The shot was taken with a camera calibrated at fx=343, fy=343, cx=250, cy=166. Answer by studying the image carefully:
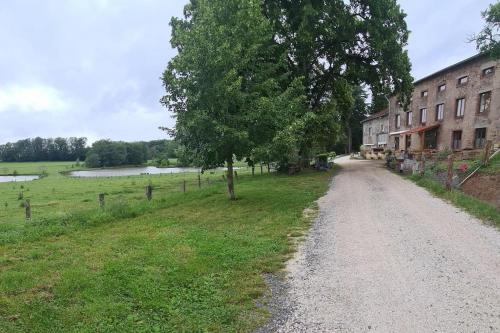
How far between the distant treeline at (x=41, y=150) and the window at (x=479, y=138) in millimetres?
144852

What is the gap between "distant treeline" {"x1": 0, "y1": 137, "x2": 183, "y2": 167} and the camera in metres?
116

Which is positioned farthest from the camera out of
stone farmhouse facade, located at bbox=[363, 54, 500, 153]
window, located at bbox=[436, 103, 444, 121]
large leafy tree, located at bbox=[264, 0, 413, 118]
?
window, located at bbox=[436, 103, 444, 121]

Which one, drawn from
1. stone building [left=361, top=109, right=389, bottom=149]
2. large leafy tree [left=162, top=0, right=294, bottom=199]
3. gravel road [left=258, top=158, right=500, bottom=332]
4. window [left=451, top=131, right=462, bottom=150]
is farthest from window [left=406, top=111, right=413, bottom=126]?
gravel road [left=258, top=158, right=500, bottom=332]

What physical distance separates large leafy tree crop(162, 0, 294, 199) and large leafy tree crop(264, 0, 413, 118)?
32.0ft

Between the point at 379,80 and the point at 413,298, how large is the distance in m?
25.3

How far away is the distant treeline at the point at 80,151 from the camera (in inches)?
4562

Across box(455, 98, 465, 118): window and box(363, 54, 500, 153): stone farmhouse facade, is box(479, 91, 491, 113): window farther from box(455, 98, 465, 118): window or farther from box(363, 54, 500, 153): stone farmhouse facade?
box(455, 98, 465, 118): window

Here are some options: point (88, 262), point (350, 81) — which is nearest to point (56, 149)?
point (350, 81)

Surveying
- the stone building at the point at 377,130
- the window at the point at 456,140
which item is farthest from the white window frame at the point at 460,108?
the stone building at the point at 377,130

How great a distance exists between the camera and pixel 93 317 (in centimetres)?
519

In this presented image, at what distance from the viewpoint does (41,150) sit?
481 ft

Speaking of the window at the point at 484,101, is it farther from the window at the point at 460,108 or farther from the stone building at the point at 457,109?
the window at the point at 460,108

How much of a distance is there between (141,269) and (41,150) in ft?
540

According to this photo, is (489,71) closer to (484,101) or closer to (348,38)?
(484,101)
